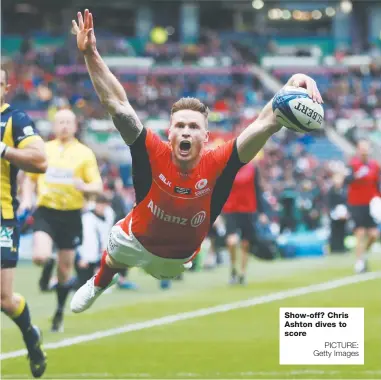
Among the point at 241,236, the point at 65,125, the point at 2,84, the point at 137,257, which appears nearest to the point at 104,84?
the point at 2,84

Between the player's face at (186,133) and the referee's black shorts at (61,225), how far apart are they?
469 centimetres

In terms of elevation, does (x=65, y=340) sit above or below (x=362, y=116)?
below

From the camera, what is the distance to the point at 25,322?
904 centimetres

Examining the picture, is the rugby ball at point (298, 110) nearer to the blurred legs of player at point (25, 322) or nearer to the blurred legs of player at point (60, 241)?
the blurred legs of player at point (25, 322)

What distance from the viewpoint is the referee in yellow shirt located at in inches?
478

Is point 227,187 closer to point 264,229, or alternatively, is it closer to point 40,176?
point 40,176

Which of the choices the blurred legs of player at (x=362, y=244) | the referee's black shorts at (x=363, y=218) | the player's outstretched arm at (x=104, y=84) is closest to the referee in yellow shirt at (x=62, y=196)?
the player's outstretched arm at (x=104, y=84)

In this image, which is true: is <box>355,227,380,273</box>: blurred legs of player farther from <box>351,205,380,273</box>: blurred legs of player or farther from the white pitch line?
the white pitch line

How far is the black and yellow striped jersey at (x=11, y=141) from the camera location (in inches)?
332

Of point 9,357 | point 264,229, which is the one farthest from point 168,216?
point 264,229

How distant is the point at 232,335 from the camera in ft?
38.5

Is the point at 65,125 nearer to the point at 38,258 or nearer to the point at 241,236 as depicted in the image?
the point at 38,258

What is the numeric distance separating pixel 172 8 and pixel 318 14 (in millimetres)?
9035

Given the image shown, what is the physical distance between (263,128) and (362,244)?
1205cm
